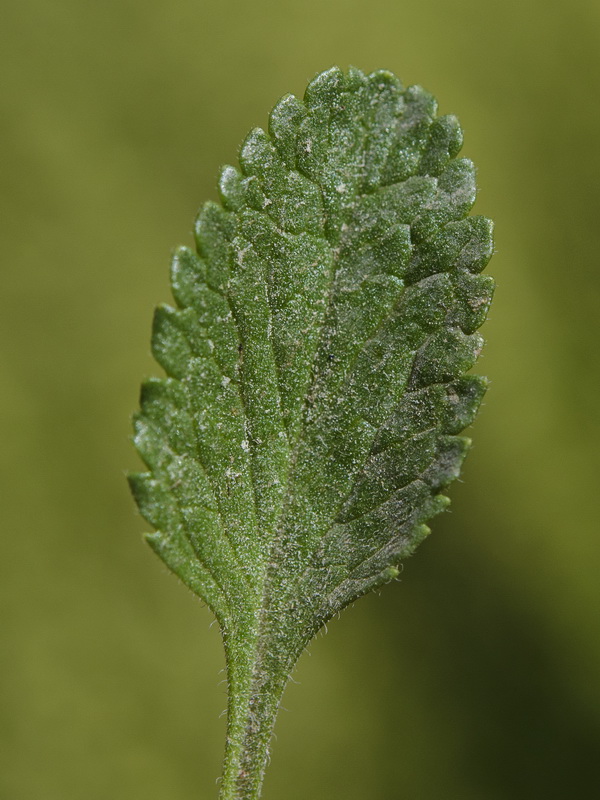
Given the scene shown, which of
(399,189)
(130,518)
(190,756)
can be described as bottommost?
(190,756)

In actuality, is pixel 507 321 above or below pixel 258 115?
below

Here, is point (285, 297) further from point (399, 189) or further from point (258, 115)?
point (258, 115)

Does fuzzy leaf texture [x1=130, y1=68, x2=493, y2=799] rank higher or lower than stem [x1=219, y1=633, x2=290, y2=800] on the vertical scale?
higher

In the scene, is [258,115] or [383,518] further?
[258,115]

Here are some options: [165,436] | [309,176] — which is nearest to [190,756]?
[165,436]

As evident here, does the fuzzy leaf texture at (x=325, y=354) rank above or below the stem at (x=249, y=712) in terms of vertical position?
above

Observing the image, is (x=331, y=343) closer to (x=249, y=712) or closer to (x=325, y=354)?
→ (x=325, y=354)
